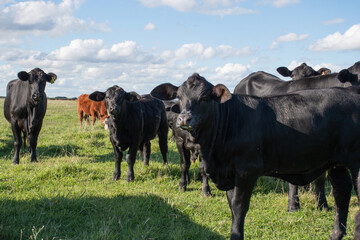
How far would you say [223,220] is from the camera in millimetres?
5328

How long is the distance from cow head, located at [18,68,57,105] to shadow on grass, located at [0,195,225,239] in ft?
14.5

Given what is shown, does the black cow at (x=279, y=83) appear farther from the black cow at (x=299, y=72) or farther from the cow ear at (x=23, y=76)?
the cow ear at (x=23, y=76)

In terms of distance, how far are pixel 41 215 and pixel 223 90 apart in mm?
2900

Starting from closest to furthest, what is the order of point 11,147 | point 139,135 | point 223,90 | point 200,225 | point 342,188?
point 223,90
point 342,188
point 200,225
point 139,135
point 11,147

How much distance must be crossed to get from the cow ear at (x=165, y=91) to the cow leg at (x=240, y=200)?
133 cm

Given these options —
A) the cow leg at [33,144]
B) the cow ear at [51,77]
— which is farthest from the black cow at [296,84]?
the cow leg at [33,144]

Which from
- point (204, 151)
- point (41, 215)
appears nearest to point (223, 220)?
point (204, 151)

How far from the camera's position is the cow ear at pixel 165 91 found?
468 centimetres

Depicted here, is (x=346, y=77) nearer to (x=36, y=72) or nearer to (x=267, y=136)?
(x=267, y=136)

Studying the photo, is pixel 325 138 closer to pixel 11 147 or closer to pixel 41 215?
pixel 41 215

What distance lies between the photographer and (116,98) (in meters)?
7.79

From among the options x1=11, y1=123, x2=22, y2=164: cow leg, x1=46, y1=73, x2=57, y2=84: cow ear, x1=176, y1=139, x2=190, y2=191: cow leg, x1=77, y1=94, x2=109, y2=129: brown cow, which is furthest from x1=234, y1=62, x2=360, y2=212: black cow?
x1=77, y1=94, x2=109, y2=129: brown cow

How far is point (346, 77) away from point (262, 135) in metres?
2.41

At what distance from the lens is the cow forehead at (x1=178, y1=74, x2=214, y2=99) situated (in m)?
4.15
